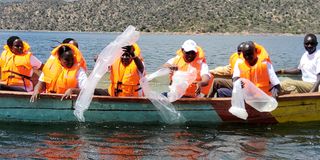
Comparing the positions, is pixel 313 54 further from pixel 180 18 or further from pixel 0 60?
pixel 180 18

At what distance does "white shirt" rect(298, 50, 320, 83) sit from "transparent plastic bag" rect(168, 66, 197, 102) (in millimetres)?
2584

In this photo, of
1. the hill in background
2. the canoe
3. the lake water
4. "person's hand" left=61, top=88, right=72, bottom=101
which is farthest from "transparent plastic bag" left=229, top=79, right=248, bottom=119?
the hill in background

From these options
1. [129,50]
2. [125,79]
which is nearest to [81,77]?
[125,79]

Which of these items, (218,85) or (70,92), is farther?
(218,85)

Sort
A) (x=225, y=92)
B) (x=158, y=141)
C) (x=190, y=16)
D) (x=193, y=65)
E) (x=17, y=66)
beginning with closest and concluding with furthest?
(x=158, y=141), (x=193, y=65), (x=225, y=92), (x=17, y=66), (x=190, y=16)

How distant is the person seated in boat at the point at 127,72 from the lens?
912 cm

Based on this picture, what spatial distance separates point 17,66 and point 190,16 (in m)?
73.1

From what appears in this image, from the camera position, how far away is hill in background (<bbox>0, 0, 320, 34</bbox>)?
79812mm

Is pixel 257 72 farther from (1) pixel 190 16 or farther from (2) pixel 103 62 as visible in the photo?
(1) pixel 190 16

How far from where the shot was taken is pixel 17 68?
32.2ft

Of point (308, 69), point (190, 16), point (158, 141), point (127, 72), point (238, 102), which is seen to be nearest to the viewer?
point (158, 141)

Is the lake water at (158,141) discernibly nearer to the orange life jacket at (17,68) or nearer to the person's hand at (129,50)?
the orange life jacket at (17,68)

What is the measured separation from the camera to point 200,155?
7953mm

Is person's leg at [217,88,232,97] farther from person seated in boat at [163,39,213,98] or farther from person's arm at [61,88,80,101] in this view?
person's arm at [61,88,80,101]
